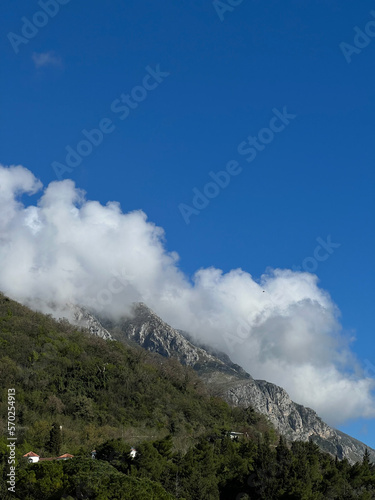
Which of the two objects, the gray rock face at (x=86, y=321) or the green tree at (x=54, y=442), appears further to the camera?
the gray rock face at (x=86, y=321)

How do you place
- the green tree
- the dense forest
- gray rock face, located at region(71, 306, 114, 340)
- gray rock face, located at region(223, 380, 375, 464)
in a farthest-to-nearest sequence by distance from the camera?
gray rock face, located at region(223, 380, 375, 464), gray rock face, located at region(71, 306, 114, 340), the green tree, the dense forest

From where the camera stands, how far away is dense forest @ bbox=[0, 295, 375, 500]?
4744 cm

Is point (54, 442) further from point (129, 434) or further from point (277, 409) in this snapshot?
point (277, 409)

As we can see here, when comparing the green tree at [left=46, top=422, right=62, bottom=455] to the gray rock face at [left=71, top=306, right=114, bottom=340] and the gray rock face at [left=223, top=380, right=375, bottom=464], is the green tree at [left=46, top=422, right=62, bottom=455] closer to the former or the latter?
the gray rock face at [left=71, top=306, right=114, bottom=340]

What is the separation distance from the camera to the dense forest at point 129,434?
47438 millimetres

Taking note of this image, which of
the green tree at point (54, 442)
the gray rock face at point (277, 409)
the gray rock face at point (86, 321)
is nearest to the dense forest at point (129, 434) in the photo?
the green tree at point (54, 442)

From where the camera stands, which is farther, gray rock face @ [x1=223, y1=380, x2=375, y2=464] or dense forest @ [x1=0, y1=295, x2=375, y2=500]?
gray rock face @ [x1=223, y1=380, x2=375, y2=464]

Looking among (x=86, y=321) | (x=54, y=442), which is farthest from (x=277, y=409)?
(x=54, y=442)

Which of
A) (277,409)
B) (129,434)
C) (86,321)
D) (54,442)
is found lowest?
(54,442)

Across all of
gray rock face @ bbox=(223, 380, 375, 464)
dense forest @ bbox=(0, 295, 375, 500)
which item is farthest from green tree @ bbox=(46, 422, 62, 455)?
gray rock face @ bbox=(223, 380, 375, 464)

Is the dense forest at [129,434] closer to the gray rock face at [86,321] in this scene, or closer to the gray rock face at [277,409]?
the gray rock face at [86,321]

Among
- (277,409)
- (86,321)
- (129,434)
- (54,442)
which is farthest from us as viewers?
(277,409)

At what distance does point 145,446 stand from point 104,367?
51.5 m

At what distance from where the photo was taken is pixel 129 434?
86938 millimetres
